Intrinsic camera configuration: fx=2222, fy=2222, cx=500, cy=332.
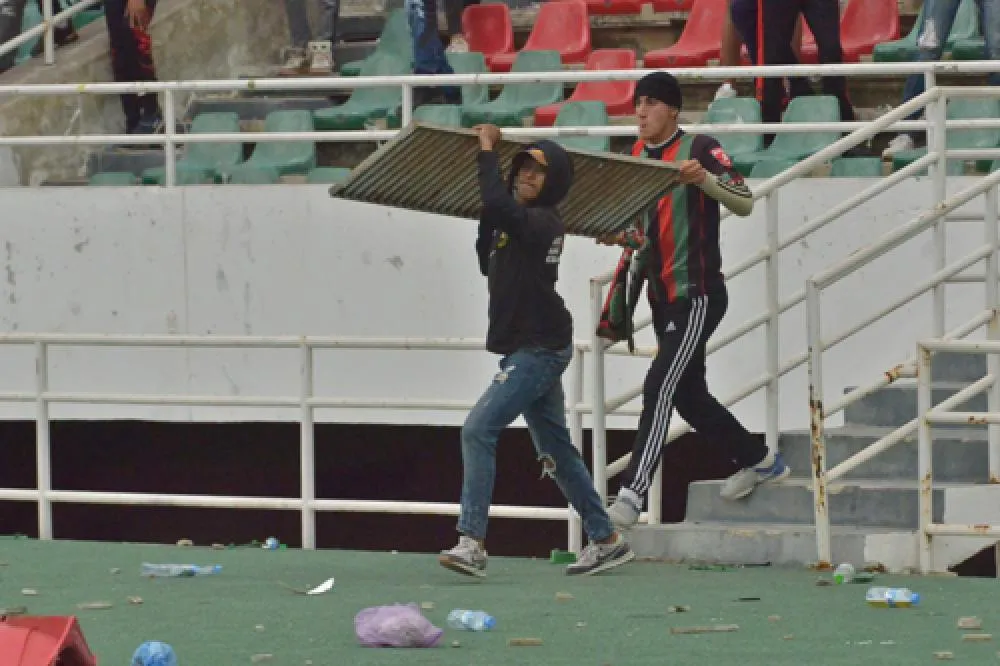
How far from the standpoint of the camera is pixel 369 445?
47.5ft

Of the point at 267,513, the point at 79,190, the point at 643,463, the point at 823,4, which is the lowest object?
the point at 267,513

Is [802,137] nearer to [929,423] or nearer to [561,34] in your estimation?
[561,34]

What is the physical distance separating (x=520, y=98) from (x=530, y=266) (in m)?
6.24

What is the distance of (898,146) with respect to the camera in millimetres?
A: 11961

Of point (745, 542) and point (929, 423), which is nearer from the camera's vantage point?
point (929, 423)

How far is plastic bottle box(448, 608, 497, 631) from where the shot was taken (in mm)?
6980

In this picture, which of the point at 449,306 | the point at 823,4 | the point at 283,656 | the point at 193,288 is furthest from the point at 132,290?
the point at 283,656

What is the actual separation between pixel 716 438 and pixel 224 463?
643cm

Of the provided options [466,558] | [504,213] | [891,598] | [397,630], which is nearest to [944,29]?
[504,213]

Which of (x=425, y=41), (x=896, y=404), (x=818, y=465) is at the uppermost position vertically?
(x=425, y=41)

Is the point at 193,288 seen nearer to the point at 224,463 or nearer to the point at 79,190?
the point at 79,190

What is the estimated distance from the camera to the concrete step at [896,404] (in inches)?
388

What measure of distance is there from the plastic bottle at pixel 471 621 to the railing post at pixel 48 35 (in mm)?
9075

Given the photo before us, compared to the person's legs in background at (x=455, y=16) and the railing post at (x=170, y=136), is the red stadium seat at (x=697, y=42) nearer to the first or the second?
the person's legs in background at (x=455, y=16)
